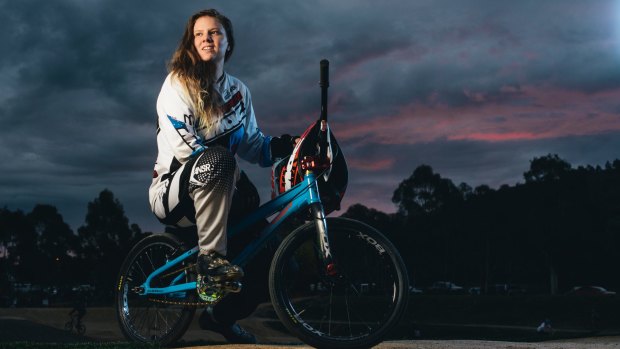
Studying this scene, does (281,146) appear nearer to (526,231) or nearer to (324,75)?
(324,75)

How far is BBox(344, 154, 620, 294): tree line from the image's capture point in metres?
58.7

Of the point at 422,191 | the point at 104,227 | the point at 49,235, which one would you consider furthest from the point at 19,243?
the point at 422,191

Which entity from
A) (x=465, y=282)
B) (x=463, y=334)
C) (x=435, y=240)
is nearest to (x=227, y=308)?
(x=463, y=334)

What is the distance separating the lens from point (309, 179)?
5289mm

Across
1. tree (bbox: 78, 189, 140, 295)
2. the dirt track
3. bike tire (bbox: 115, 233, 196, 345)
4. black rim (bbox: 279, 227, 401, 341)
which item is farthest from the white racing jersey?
tree (bbox: 78, 189, 140, 295)

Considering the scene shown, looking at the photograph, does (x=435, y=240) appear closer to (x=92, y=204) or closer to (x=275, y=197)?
(x=92, y=204)

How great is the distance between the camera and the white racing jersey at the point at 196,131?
18.0 ft

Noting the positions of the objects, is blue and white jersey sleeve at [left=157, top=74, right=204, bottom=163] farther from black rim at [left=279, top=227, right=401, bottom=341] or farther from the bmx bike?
black rim at [left=279, top=227, right=401, bottom=341]

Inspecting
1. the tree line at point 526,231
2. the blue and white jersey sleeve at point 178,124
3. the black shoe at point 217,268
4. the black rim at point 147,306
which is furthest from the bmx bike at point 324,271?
the tree line at point 526,231

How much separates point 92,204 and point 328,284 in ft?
274

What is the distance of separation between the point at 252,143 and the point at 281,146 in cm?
26

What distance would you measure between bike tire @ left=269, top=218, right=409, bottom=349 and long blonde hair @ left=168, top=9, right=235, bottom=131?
1.25 meters

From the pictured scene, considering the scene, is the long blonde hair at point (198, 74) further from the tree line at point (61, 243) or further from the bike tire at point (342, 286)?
the tree line at point (61, 243)

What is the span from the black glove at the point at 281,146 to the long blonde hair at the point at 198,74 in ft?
2.08
